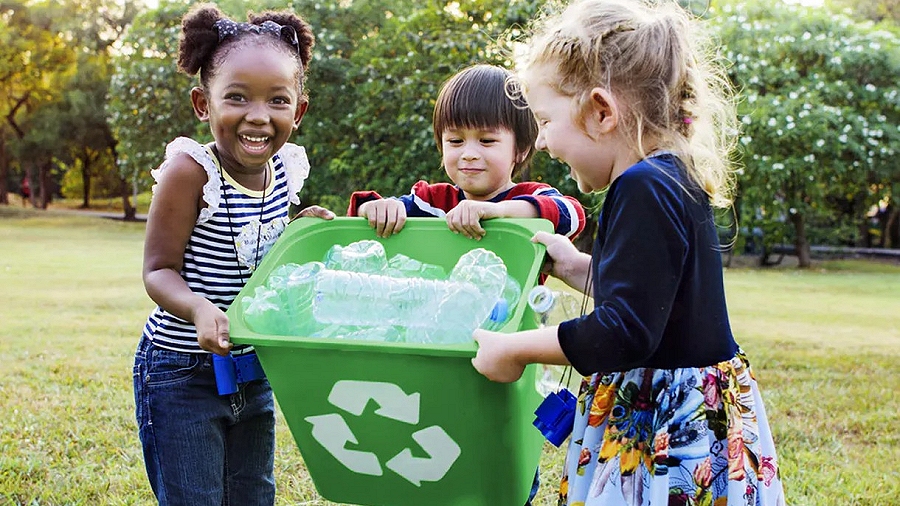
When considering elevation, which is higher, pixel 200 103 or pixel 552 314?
pixel 200 103

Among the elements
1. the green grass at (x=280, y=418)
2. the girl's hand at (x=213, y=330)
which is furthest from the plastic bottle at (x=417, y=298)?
the green grass at (x=280, y=418)

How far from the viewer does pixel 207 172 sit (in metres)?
1.81

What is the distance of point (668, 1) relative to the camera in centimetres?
160

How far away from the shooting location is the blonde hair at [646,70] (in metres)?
1.45

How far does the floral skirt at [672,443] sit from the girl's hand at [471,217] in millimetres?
457

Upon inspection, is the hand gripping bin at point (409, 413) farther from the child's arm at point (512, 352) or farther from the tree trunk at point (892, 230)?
the tree trunk at point (892, 230)

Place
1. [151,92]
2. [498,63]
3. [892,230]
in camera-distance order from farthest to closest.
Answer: [892,230], [151,92], [498,63]

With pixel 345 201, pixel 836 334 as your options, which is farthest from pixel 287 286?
pixel 345 201

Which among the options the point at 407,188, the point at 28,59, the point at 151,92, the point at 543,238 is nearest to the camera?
the point at 543,238

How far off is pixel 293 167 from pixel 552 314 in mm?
749

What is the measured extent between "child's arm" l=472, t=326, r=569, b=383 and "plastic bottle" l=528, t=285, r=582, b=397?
0.14 meters

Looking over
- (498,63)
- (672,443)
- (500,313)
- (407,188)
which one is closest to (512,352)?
(500,313)

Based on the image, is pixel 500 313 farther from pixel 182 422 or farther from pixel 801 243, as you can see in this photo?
pixel 801 243

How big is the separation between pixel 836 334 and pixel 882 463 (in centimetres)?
356
